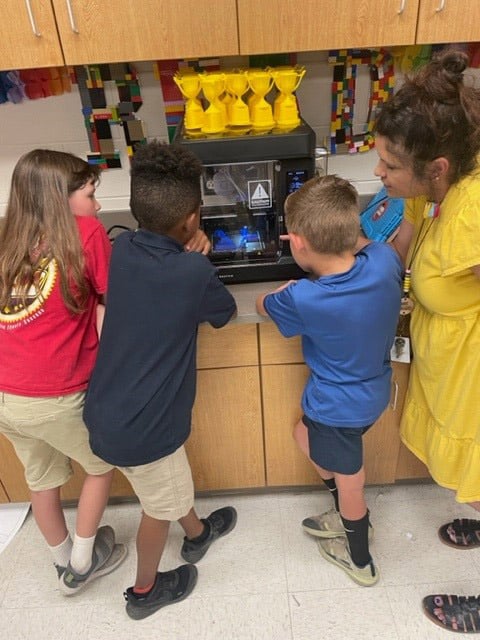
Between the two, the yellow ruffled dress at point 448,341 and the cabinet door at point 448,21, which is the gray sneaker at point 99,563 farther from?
the cabinet door at point 448,21

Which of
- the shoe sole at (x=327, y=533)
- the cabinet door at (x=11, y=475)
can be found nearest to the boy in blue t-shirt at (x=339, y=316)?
the shoe sole at (x=327, y=533)

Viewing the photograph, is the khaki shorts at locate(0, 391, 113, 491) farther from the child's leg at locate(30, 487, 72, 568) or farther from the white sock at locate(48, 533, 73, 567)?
the white sock at locate(48, 533, 73, 567)

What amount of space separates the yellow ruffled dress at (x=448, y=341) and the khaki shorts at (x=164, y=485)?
661 millimetres

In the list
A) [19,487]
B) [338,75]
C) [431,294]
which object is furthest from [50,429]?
[338,75]

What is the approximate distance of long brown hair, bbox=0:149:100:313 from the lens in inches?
43.2

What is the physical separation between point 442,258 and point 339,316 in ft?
0.82

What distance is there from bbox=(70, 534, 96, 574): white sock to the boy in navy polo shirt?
11.4 inches

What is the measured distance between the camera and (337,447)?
4.22ft

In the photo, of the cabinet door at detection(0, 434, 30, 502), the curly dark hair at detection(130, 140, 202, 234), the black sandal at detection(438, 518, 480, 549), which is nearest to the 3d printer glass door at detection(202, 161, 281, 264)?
the curly dark hair at detection(130, 140, 202, 234)

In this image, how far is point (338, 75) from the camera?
1709mm

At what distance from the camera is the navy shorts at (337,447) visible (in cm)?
128

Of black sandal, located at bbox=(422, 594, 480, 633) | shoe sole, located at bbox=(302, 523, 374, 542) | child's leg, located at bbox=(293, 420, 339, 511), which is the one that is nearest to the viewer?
black sandal, located at bbox=(422, 594, 480, 633)

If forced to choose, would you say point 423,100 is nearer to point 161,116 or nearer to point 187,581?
point 161,116

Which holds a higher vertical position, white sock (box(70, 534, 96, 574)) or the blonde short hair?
the blonde short hair
